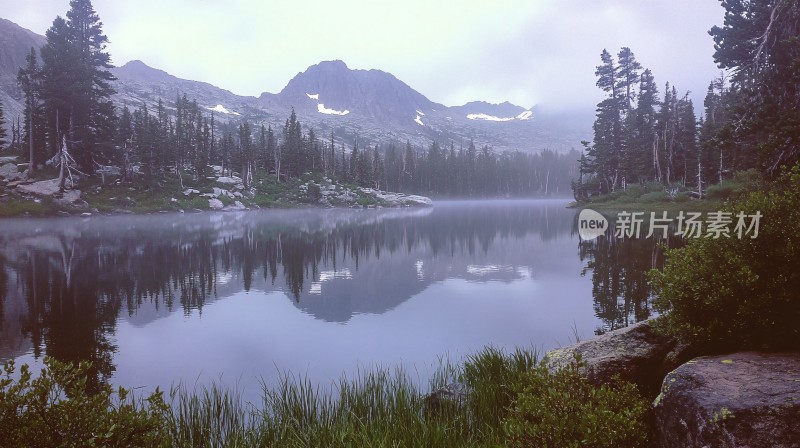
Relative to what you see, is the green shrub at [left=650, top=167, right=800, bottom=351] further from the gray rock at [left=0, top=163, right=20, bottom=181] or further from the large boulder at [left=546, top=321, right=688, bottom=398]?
the gray rock at [left=0, top=163, right=20, bottom=181]

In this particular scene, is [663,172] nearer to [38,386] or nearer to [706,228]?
[706,228]

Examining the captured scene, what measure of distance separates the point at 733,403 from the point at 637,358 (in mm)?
2513

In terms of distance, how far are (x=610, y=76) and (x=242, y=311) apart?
8494cm

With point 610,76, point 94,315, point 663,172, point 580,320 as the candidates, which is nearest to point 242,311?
point 94,315

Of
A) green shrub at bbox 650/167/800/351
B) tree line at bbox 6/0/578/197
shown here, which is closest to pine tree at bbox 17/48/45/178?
tree line at bbox 6/0/578/197

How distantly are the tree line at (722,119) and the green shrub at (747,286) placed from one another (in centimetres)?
2459

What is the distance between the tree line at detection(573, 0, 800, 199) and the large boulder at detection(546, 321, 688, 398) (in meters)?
24.7

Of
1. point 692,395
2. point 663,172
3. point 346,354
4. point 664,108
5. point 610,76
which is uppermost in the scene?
point 610,76

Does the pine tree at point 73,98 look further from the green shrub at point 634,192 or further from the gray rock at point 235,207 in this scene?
the green shrub at point 634,192

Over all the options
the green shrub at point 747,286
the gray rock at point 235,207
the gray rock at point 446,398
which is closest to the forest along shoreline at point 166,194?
the gray rock at point 235,207

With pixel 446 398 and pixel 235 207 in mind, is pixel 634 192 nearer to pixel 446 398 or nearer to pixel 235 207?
pixel 446 398

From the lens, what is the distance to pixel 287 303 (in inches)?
856

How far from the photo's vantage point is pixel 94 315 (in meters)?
17.5

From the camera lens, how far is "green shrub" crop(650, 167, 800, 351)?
5684 millimetres
